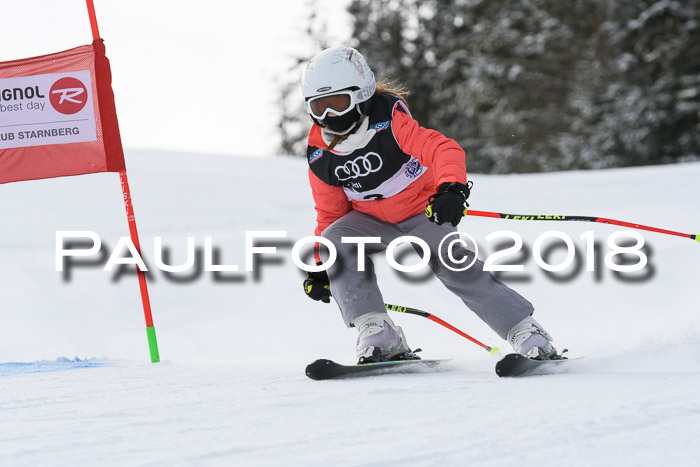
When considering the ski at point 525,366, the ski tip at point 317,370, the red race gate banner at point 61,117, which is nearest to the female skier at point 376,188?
the ski at point 525,366

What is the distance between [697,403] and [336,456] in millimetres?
976

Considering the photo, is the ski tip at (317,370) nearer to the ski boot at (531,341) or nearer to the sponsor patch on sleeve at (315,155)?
the ski boot at (531,341)

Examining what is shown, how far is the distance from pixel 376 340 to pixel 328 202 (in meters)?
0.67

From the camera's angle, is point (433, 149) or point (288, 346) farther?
point (288, 346)

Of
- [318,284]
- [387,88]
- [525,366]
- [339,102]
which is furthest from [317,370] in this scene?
[387,88]

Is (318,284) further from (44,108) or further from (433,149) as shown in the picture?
(44,108)

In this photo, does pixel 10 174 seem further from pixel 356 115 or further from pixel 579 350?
pixel 579 350

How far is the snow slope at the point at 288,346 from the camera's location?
1.84 meters

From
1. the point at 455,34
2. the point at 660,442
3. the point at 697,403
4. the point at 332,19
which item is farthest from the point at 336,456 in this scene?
the point at 332,19

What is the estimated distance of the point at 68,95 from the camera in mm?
4227

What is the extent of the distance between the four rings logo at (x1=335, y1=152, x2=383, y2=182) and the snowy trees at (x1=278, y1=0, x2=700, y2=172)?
626 inches

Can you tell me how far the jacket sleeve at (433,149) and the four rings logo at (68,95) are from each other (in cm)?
192

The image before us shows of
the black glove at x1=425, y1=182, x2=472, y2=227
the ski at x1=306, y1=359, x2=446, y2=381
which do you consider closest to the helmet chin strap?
the black glove at x1=425, y1=182, x2=472, y2=227

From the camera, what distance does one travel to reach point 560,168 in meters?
22.0
